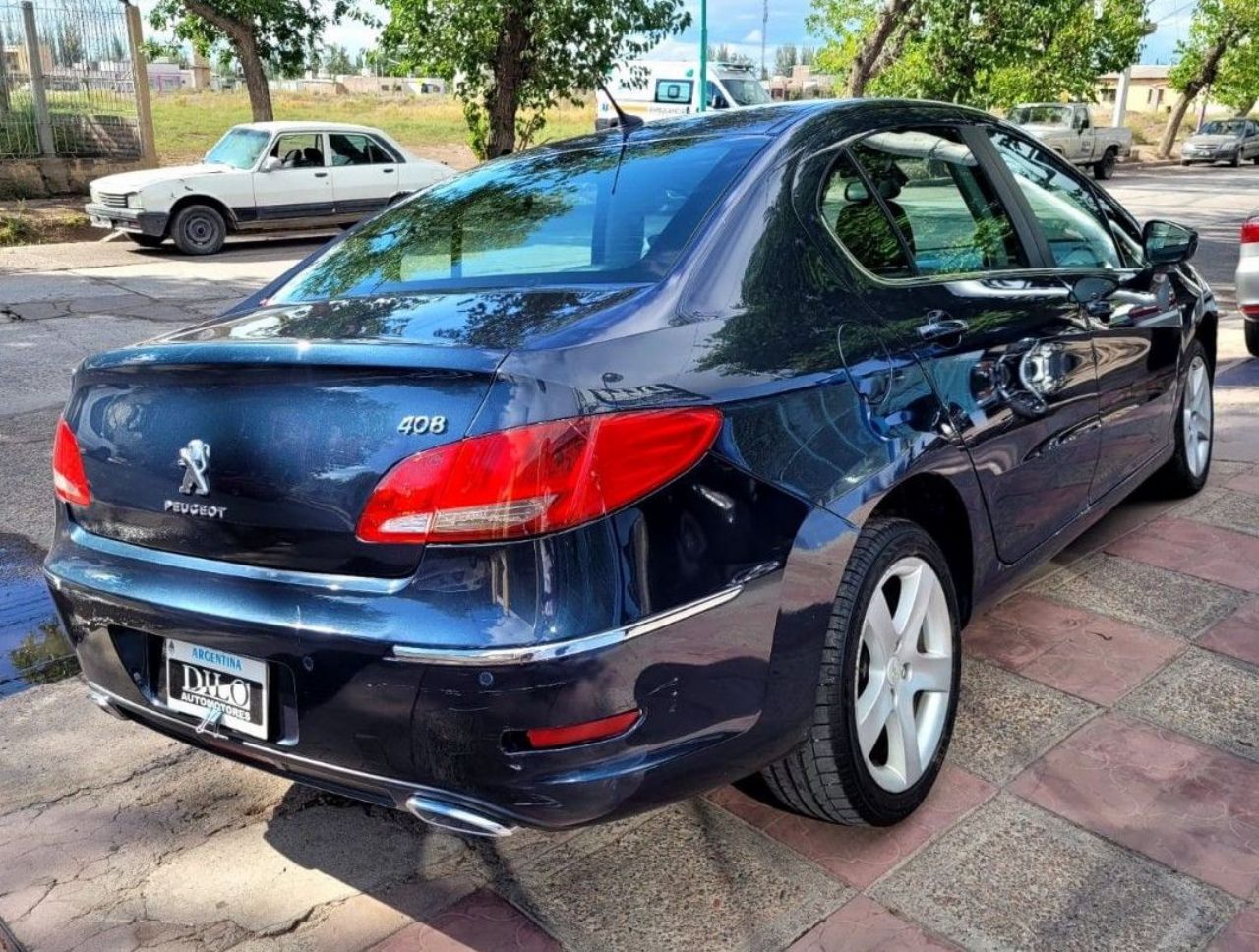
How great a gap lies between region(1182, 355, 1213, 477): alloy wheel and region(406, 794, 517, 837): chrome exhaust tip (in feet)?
11.8

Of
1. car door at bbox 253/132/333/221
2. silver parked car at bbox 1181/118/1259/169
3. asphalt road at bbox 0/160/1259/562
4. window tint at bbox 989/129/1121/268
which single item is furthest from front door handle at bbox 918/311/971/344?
silver parked car at bbox 1181/118/1259/169

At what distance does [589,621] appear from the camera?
77.7 inches

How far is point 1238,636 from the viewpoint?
3658 millimetres

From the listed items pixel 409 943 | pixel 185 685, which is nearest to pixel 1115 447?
pixel 409 943

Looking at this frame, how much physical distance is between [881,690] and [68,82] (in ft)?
60.9

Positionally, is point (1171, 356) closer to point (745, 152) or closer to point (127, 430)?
point (745, 152)

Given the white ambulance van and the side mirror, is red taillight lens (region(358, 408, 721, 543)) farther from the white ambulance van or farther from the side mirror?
the white ambulance van

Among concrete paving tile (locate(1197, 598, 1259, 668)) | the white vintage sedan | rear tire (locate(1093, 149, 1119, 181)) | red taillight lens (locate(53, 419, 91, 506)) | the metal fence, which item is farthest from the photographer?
rear tire (locate(1093, 149, 1119, 181))

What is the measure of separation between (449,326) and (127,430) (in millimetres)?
737

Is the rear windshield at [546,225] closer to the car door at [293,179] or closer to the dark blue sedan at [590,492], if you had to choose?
the dark blue sedan at [590,492]

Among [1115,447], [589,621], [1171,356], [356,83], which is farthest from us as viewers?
[356,83]

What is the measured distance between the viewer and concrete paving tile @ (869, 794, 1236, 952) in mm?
2336

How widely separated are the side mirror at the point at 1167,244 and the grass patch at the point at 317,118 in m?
14.0

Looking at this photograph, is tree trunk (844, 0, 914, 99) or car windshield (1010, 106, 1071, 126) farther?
car windshield (1010, 106, 1071, 126)
